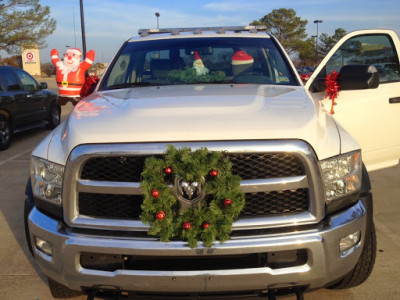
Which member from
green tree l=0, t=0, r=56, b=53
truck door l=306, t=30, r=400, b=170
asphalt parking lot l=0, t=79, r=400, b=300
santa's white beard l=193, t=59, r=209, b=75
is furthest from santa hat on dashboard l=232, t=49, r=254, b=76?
green tree l=0, t=0, r=56, b=53

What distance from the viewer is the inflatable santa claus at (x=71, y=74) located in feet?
25.8

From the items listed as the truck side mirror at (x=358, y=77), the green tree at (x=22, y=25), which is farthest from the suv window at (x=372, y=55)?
the green tree at (x=22, y=25)

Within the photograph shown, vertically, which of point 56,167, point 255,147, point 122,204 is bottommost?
point 122,204

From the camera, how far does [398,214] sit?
470 cm

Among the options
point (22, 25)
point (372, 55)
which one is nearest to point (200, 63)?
point (372, 55)

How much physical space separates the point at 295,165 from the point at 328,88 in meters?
2.08

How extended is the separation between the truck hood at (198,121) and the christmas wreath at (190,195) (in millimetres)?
145

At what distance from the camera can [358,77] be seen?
366cm

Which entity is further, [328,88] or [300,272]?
[328,88]

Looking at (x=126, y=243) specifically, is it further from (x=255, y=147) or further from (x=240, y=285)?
(x=255, y=147)

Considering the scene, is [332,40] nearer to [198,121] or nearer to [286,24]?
[198,121]

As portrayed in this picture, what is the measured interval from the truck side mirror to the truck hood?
2.93 ft

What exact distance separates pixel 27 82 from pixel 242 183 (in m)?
9.64

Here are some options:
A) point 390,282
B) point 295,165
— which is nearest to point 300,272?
point 295,165
